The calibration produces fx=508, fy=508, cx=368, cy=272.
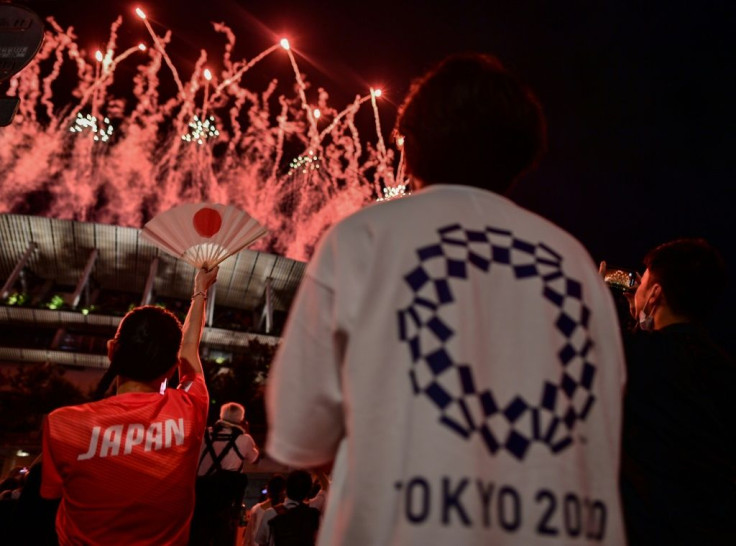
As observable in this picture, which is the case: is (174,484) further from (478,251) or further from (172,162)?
(172,162)

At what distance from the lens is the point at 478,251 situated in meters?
1.20

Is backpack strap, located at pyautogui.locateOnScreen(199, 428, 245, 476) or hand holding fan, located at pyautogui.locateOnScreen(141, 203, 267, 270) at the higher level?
hand holding fan, located at pyautogui.locateOnScreen(141, 203, 267, 270)

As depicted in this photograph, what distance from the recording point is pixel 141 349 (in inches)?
102

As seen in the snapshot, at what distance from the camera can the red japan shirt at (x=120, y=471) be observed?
7.38 feet

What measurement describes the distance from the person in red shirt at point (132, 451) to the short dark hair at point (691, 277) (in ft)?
7.96

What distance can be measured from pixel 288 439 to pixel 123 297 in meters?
47.5

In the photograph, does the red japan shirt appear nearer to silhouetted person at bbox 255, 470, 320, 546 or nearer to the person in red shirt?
the person in red shirt

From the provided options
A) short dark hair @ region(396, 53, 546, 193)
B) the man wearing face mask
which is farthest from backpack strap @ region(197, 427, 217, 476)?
short dark hair @ region(396, 53, 546, 193)

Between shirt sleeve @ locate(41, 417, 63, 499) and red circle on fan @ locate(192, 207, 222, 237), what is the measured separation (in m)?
1.43

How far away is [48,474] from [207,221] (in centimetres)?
169

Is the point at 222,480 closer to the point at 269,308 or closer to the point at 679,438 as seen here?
the point at 679,438

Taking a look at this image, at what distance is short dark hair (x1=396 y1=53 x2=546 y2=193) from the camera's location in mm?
1354

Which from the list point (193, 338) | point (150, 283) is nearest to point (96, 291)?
point (150, 283)

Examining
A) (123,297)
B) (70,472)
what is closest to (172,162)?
(123,297)
